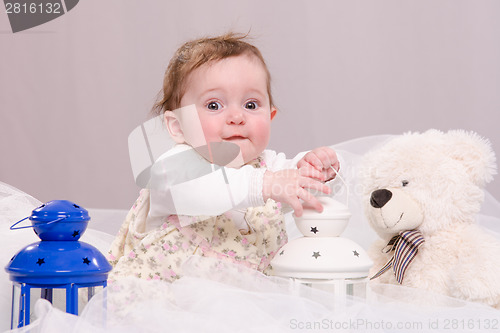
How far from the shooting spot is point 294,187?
3.17 feet

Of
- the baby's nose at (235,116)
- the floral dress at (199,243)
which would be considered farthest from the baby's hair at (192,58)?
the floral dress at (199,243)

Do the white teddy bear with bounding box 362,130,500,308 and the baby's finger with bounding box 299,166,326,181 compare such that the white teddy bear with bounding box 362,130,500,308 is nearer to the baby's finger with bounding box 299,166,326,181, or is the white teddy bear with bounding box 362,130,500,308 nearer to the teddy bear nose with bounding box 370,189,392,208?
the teddy bear nose with bounding box 370,189,392,208

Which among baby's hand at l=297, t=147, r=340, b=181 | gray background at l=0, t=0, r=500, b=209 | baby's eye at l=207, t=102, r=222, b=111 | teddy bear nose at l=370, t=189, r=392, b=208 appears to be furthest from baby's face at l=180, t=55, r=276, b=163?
gray background at l=0, t=0, r=500, b=209

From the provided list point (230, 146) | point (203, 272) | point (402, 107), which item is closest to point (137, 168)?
point (230, 146)

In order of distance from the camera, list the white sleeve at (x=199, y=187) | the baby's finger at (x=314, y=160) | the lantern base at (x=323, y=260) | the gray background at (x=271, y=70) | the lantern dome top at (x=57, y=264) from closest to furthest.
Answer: the lantern dome top at (x=57, y=264)
the lantern base at (x=323, y=260)
the white sleeve at (x=199, y=187)
the baby's finger at (x=314, y=160)
the gray background at (x=271, y=70)

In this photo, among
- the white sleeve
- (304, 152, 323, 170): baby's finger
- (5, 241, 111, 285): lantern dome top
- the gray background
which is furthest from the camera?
the gray background

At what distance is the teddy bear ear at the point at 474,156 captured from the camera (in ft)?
3.99

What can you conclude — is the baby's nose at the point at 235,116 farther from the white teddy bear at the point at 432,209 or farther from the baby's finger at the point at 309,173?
the white teddy bear at the point at 432,209

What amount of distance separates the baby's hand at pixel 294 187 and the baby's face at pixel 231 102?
170mm

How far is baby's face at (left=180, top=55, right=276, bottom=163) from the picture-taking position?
116 cm

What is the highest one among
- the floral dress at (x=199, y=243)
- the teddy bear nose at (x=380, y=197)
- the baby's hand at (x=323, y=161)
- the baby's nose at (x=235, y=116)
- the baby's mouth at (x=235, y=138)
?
the baby's nose at (x=235, y=116)

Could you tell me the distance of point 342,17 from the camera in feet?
7.88

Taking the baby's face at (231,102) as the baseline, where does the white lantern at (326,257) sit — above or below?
below

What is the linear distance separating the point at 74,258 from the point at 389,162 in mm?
700
